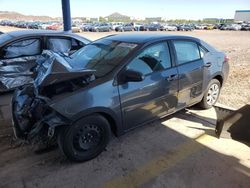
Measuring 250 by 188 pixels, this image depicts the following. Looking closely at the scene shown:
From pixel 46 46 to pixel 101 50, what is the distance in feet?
8.46

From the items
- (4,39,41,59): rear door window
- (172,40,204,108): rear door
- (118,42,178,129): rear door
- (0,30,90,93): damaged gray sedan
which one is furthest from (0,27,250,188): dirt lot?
(4,39,41,59): rear door window

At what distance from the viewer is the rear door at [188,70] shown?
4.18 m

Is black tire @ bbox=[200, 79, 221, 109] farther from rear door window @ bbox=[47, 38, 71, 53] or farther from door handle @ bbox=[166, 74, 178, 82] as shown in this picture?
rear door window @ bbox=[47, 38, 71, 53]

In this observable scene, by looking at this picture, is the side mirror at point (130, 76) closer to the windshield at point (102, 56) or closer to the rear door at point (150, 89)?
the rear door at point (150, 89)

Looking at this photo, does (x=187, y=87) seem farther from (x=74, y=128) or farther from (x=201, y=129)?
(x=74, y=128)

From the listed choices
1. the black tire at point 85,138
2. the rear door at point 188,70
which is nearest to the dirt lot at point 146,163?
the black tire at point 85,138

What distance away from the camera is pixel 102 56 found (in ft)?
12.7

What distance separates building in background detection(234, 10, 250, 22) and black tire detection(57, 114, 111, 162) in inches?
3999

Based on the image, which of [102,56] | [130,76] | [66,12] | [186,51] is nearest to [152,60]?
[130,76]

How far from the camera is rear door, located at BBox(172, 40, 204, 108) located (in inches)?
165

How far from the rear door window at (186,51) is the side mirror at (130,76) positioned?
1086 millimetres

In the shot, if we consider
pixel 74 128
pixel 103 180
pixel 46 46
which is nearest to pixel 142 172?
pixel 103 180

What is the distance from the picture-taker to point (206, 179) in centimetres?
308

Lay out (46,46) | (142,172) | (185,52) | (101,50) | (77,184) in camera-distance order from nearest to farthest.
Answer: (77,184)
(142,172)
(101,50)
(185,52)
(46,46)
